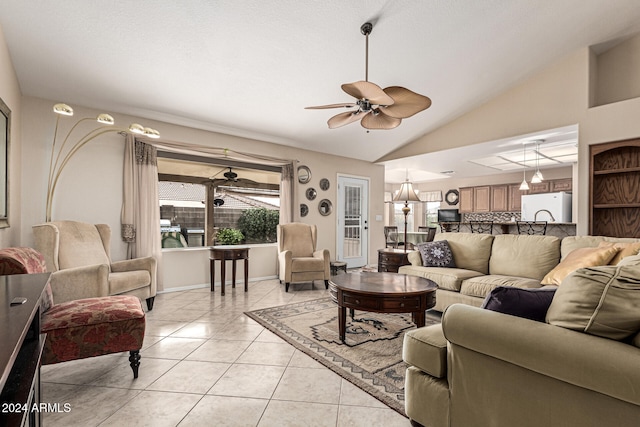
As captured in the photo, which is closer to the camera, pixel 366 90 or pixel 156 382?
pixel 156 382

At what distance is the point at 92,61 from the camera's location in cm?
299

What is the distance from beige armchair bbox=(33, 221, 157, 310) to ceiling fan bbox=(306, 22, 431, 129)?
2.46m

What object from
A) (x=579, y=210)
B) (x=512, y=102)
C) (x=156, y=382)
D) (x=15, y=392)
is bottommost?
(x=156, y=382)

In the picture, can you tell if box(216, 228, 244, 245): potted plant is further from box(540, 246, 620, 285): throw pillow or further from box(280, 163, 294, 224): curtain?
box(540, 246, 620, 285): throw pillow

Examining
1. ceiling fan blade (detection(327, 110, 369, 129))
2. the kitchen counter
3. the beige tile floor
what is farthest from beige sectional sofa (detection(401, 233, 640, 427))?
the kitchen counter

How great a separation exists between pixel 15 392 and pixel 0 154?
232cm

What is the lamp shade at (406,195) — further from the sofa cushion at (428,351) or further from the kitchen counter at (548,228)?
the sofa cushion at (428,351)

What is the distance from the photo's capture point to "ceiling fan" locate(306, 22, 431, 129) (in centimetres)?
230

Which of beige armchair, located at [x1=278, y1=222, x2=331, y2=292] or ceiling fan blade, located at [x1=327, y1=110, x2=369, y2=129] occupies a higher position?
ceiling fan blade, located at [x1=327, y1=110, x2=369, y2=129]

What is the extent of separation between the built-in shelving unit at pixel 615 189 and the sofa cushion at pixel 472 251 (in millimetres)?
1636

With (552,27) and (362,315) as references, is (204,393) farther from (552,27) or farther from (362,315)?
(552,27)

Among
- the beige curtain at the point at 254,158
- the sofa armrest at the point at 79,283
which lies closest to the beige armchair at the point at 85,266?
the sofa armrest at the point at 79,283

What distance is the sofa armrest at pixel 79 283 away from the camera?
2.57 metres

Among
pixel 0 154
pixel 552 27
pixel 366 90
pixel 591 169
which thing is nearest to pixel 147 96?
pixel 0 154
